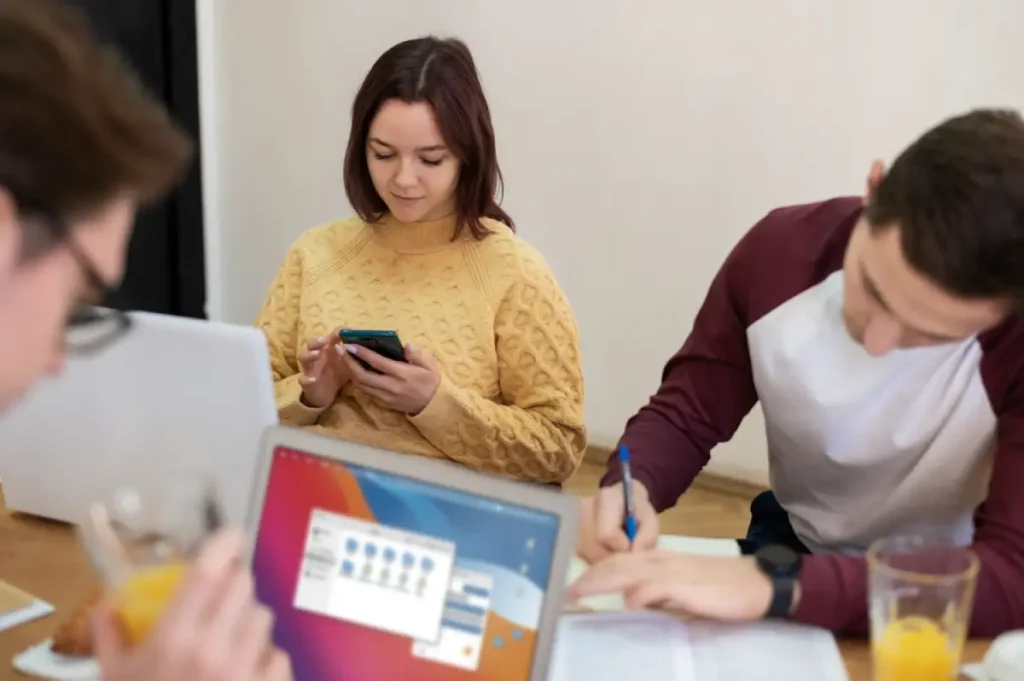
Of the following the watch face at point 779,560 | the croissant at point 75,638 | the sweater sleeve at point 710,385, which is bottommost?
the croissant at point 75,638

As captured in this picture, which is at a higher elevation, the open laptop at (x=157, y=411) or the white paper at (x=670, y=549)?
the open laptop at (x=157, y=411)

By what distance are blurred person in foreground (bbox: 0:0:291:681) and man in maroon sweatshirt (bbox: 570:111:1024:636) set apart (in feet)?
1.40

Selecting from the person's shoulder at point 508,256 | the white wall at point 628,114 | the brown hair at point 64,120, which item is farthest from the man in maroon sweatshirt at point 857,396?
the white wall at point 628,114

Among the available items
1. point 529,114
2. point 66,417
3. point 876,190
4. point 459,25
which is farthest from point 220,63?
point 876,190

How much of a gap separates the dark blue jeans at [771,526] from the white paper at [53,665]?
82cm

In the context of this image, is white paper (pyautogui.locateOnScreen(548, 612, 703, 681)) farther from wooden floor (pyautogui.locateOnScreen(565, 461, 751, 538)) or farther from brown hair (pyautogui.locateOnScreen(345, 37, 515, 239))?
wooden floor (pyautogui.locateOnScreen(565, 461, 751, 538))

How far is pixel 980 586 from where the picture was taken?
1.07m

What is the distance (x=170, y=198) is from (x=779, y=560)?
8.33 ft

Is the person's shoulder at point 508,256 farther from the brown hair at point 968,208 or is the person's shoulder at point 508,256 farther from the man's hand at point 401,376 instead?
the brown hair at point 968,208

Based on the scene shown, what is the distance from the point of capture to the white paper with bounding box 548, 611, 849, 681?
0.98m

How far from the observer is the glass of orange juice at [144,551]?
0.76 m

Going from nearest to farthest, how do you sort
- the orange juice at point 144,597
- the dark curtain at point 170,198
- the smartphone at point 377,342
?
the orange juice at point 144,597 → the smartphone at point 377,342 → the dark curtain at point 170,198

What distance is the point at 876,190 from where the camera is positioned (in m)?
1.11

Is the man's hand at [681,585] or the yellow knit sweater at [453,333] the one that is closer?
the man's hand at [681,585]
